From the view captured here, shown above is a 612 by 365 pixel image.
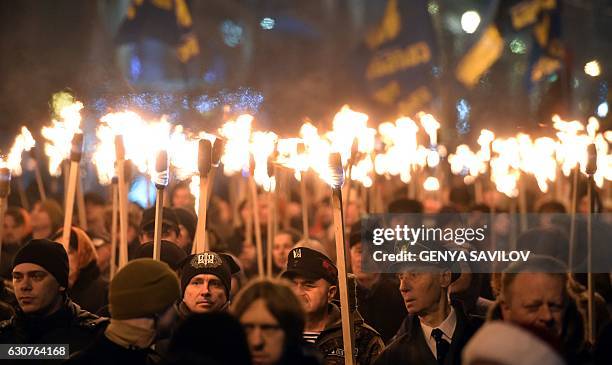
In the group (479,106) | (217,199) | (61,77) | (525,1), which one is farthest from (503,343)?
(525,1)

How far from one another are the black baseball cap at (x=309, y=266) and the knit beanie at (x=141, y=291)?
133cm

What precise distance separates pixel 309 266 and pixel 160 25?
780 cm

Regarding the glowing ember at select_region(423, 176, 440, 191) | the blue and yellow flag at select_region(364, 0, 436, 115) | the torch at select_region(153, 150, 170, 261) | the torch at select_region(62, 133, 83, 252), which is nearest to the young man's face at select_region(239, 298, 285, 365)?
the torch at select_region(153, 150, 170, 261)

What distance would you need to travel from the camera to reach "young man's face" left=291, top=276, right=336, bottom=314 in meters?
5.94

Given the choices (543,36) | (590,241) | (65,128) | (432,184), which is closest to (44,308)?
(65,128)

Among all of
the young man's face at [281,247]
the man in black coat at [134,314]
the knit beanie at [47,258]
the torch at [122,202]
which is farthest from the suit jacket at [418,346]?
the young man's face at [281,247]

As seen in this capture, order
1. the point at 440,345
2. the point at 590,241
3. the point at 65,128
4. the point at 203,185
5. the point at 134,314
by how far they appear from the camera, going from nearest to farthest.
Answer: the point at 134,314 → the point at 440,345 → the point at 203,185 → the point at 590,241 → the point at 65,128

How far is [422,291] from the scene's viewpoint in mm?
5504

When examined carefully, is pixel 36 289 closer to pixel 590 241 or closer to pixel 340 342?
pixel 340 342

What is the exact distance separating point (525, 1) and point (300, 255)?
36.5ft

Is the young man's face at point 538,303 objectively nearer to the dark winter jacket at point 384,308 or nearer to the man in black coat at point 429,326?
the man in black coat at point 429,326

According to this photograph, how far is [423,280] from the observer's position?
553 centimetres

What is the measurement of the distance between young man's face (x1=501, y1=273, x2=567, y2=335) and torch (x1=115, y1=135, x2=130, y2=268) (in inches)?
A: 115

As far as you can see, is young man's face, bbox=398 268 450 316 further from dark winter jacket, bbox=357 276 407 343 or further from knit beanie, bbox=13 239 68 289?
knit beanie, bbox=13 239 68 289
